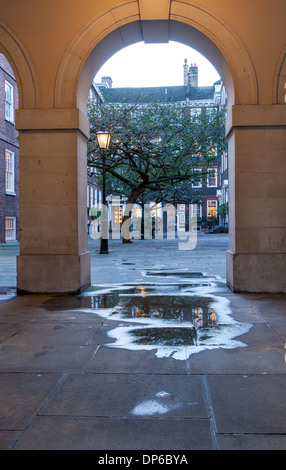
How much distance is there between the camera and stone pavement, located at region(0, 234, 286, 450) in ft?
7.90

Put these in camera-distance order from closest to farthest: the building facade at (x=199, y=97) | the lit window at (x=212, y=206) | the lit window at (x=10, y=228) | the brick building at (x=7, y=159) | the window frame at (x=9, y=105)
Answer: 1. the brick building at (x=7, y=159)
2. the window frame at (x=9, y=105)
3. the lit window at (x=10, y=228)
4. the building facade at (x=199, y=97)
5. the lit window at (x=212, y=206)

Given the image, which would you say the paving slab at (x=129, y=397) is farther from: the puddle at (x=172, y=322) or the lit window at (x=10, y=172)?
the lit window at (x=10, y=172)

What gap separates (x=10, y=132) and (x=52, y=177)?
19.5 m

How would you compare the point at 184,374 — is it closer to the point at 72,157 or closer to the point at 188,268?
the point at 72,157

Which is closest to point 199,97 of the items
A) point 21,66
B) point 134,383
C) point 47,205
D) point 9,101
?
point 9,101

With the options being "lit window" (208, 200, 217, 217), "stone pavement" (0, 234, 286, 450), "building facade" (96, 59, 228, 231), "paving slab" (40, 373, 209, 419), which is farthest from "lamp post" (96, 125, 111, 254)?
"lit window" (208, 200, 217, 217)

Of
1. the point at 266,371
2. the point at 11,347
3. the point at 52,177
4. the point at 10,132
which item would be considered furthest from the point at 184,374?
the point at 10,132

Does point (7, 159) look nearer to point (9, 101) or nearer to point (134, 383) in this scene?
point (9, 101)

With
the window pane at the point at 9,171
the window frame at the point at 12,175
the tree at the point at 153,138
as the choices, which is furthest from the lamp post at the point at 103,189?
the window pane at the point at 9,171

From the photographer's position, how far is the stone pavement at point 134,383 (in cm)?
241

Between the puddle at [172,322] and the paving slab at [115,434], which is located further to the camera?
the puddle at [172,322]

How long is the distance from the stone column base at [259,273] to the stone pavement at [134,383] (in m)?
1.14

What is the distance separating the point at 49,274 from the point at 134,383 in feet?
14.4

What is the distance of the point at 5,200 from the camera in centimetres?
2423
